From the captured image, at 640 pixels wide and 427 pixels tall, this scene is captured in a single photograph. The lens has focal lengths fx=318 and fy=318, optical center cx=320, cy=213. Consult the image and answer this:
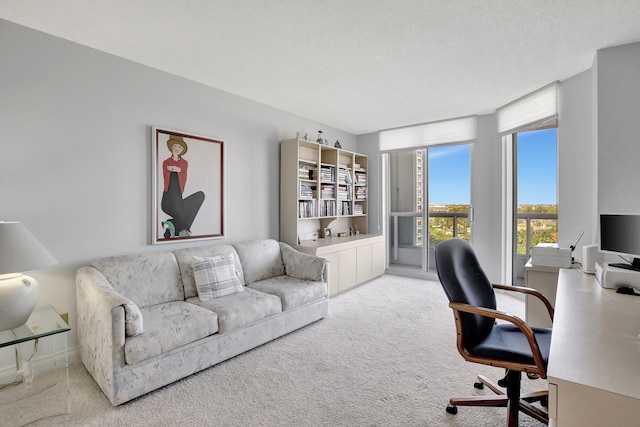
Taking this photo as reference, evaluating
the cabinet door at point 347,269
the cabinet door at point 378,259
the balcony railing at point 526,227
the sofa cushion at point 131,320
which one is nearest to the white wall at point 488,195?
the balcony railing at point 526,227

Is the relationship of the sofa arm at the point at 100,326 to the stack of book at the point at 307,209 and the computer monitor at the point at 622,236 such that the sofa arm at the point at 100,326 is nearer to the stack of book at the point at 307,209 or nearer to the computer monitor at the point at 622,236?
the stack of book at the point at 307,209

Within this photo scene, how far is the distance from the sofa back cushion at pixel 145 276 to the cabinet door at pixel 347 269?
2.19m

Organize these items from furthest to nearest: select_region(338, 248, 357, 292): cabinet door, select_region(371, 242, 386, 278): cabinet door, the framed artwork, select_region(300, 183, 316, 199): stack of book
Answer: select_region(371, 242, 386, 278): cabinet door → select_region(338, 248, 357, 292): cabinet door → select_region(300, 183, 316, 199): stack of book → the framed artwork

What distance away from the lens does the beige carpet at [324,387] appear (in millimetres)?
1889

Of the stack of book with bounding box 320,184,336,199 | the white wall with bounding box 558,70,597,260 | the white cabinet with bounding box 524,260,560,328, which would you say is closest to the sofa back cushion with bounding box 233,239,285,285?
the stack of book with bounding box 320,184,336,199

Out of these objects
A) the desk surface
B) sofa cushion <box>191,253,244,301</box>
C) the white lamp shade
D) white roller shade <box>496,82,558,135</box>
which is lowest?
sofa cushion <box>191,253,244,301</box>

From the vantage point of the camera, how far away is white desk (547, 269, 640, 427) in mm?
864

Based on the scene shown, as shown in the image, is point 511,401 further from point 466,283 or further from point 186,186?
point 186,186

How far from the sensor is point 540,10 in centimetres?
213

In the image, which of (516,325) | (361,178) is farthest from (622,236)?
(361,178)

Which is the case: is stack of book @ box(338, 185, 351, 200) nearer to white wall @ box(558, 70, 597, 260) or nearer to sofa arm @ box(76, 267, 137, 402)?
white wall @ box(558, 70, 597, 260)

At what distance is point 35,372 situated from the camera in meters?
2.35

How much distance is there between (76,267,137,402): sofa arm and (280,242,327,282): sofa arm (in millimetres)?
1845

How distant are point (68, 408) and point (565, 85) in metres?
5.02
